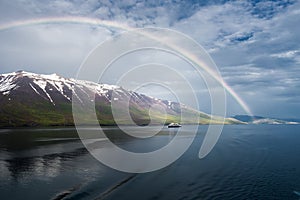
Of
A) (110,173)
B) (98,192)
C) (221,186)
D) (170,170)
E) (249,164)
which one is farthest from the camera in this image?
(249,164)

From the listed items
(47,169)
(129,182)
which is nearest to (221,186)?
(129,182)

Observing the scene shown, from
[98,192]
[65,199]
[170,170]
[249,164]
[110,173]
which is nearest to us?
[65,199]

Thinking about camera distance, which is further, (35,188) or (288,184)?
(288,184)

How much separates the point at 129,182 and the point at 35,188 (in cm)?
1696

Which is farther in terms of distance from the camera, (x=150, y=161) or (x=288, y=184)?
(x=150, y=161)

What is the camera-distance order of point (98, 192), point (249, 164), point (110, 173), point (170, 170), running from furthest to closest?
point (249, 164), point (170, 170), point (110, 173), point (98, 192)

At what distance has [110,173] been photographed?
54.3 meters

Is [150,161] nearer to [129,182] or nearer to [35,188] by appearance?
[129,182]

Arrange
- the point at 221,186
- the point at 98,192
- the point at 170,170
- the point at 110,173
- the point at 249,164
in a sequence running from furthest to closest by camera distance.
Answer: the point at 249,164 → the point at 170,170 → the point at 110,173 → the point at 221,186 → the point at 98,192

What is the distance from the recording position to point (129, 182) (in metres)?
47.8

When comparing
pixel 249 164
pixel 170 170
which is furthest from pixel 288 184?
pixel 170 170

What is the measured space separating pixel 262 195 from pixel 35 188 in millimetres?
39467

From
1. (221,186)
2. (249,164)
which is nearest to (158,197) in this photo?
(221,186)

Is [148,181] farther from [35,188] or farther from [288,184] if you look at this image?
[288,184]
